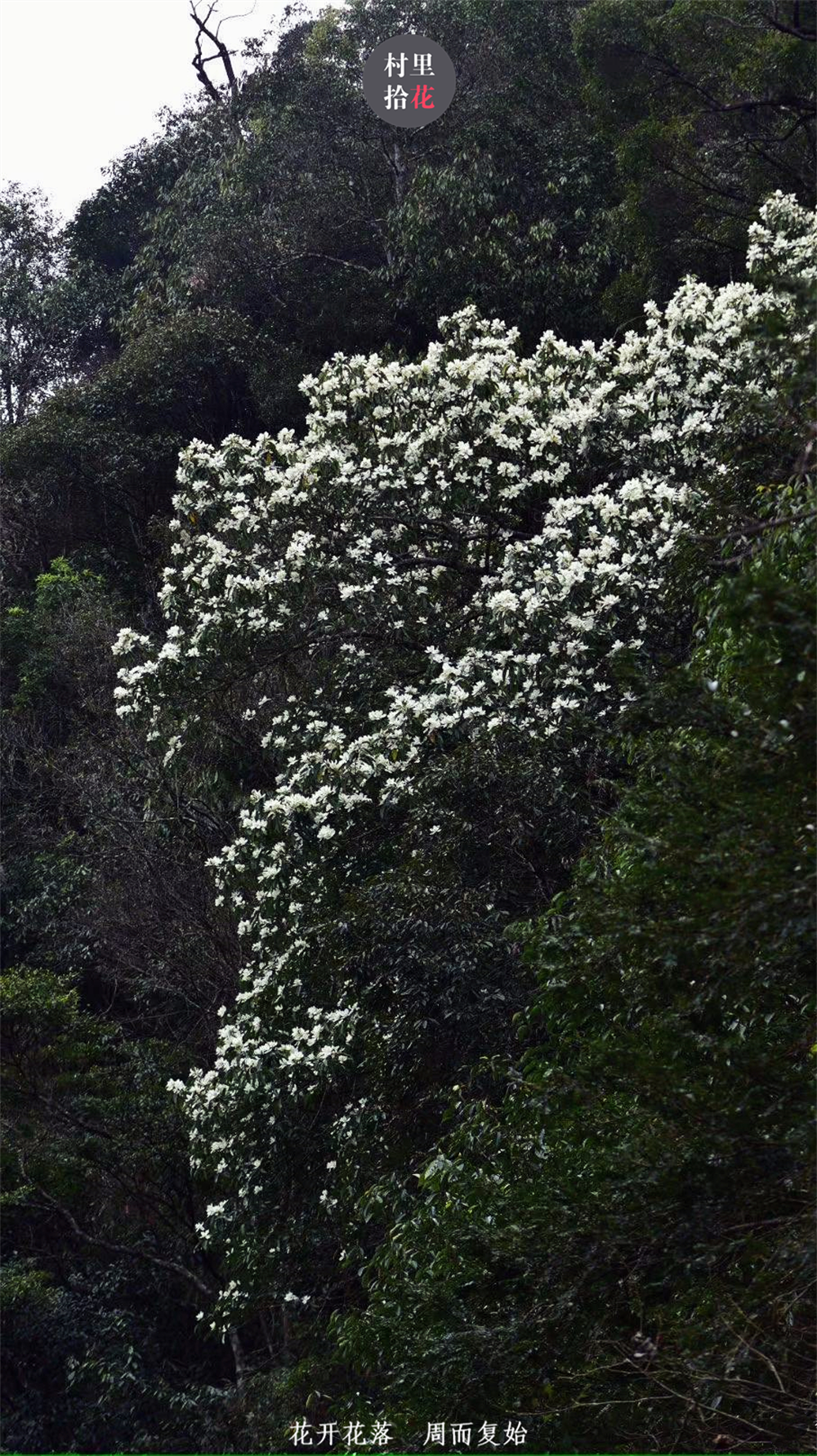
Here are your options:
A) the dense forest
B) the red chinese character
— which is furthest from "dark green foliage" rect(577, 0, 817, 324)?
the red chinese character

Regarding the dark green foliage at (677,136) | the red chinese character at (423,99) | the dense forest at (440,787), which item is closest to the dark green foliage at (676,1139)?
the dense forest at (440,787)

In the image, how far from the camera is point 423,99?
19.8 meters

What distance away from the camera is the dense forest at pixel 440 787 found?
13.2ft

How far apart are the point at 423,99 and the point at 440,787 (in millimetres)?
15047

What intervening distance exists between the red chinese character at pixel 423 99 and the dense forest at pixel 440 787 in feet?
1.59

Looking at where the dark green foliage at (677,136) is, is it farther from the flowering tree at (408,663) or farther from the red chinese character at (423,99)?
the flowering tree at (408,663)

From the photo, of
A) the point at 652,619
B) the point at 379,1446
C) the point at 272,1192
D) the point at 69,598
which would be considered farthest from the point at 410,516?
the point at 69,598

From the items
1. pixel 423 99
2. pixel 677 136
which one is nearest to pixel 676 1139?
pixel 677 136

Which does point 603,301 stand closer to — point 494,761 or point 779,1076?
point 494,761

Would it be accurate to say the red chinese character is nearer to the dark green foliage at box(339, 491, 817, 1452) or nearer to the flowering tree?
the flowering tree

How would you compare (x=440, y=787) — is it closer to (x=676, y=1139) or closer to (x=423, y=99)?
(x=676, y=1139)

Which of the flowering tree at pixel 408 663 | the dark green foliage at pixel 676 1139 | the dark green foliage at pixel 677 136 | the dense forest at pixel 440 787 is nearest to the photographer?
the dark green foliage at pixel 676 1139

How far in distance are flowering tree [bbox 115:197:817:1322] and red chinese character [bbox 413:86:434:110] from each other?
1029 centimetres

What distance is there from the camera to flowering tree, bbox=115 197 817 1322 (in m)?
7.54
